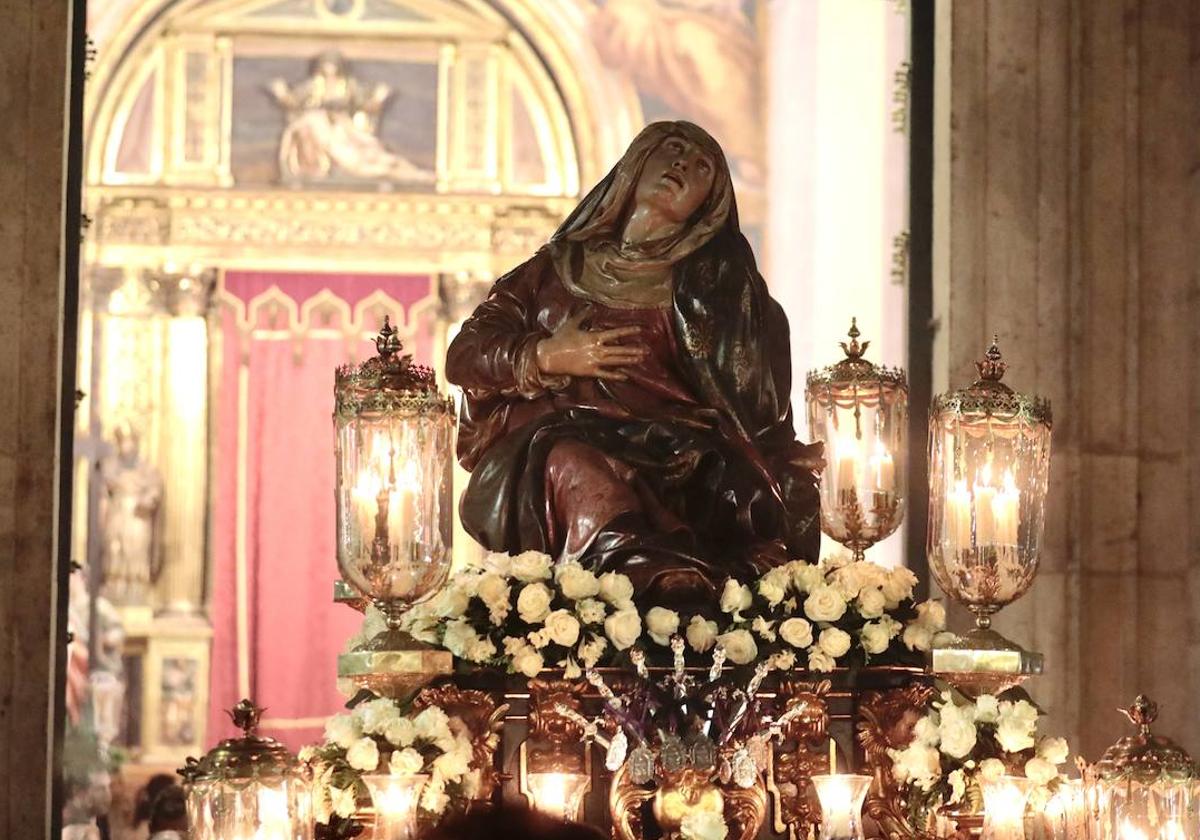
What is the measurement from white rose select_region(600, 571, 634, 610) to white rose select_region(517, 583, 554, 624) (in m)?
0.14

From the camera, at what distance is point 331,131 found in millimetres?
13195

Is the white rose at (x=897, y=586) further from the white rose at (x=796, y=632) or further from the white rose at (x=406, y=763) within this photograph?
the white rose at (x=406, y=763)

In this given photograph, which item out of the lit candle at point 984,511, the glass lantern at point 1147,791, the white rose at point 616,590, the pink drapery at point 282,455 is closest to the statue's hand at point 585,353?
the white rose at point 616,590

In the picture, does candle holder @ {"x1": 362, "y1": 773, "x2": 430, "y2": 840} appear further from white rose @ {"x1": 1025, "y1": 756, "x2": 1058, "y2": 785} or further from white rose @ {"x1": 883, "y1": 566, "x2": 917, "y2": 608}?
white rose @ {"x1": 1025, "y1": 756, "x2": 1058, "y2": 785}

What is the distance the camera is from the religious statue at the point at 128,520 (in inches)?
503

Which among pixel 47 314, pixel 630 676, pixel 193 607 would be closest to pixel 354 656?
pixel 630 676

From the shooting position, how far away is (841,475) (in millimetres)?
6453

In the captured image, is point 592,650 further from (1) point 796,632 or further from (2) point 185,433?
(2) point 185,433

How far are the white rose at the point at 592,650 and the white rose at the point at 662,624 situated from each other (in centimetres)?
12

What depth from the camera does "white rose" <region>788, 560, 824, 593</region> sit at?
5555 millimetres

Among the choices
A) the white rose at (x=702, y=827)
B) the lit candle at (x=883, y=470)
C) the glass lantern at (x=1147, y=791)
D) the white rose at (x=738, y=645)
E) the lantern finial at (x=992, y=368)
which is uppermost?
the lantern finial at (x=992, y=368)

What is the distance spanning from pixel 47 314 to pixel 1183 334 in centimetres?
368

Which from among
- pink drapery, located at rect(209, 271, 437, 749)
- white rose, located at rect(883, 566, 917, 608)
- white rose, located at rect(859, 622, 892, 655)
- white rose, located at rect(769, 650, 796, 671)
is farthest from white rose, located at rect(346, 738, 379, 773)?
pink drapery, located at rect(209, 271, 437, 749)

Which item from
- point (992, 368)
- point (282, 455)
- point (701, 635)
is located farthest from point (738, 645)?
point (282, 455)
